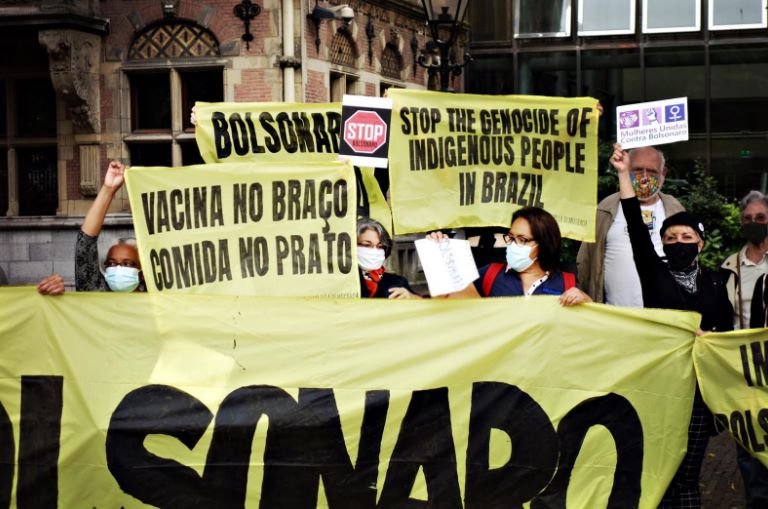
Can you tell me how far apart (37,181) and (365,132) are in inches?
423

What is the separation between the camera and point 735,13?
76.0 feet

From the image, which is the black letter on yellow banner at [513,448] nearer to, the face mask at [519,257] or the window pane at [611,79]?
the face mask at [519,257]

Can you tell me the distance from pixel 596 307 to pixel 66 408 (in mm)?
2492

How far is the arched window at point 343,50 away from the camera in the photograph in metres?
17.8

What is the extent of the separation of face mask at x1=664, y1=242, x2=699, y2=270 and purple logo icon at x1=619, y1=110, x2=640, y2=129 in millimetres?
771

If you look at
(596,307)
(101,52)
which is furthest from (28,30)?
(596,307)

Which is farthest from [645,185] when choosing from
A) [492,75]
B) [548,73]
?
[492,75]

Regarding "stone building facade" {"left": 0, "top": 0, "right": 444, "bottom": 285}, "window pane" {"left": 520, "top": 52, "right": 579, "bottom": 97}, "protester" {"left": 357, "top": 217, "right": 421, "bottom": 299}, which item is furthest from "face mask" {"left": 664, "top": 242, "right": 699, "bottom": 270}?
"window pane" {"left": 520, "top": 52, "right": 579, "bottom": 97}

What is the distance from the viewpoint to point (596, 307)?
6.11 meters

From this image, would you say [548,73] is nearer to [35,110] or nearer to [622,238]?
[35,110]

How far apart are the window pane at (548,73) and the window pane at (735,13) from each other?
2513 mm

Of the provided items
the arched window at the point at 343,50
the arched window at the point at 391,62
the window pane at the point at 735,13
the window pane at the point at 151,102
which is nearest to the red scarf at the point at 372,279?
the window pane at the point at 151,102

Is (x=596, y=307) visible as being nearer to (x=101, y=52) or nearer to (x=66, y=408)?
(x=66, y=408)

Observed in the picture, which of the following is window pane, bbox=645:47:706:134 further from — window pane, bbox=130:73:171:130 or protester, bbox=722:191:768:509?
protester, bbox=722:191:768:509
